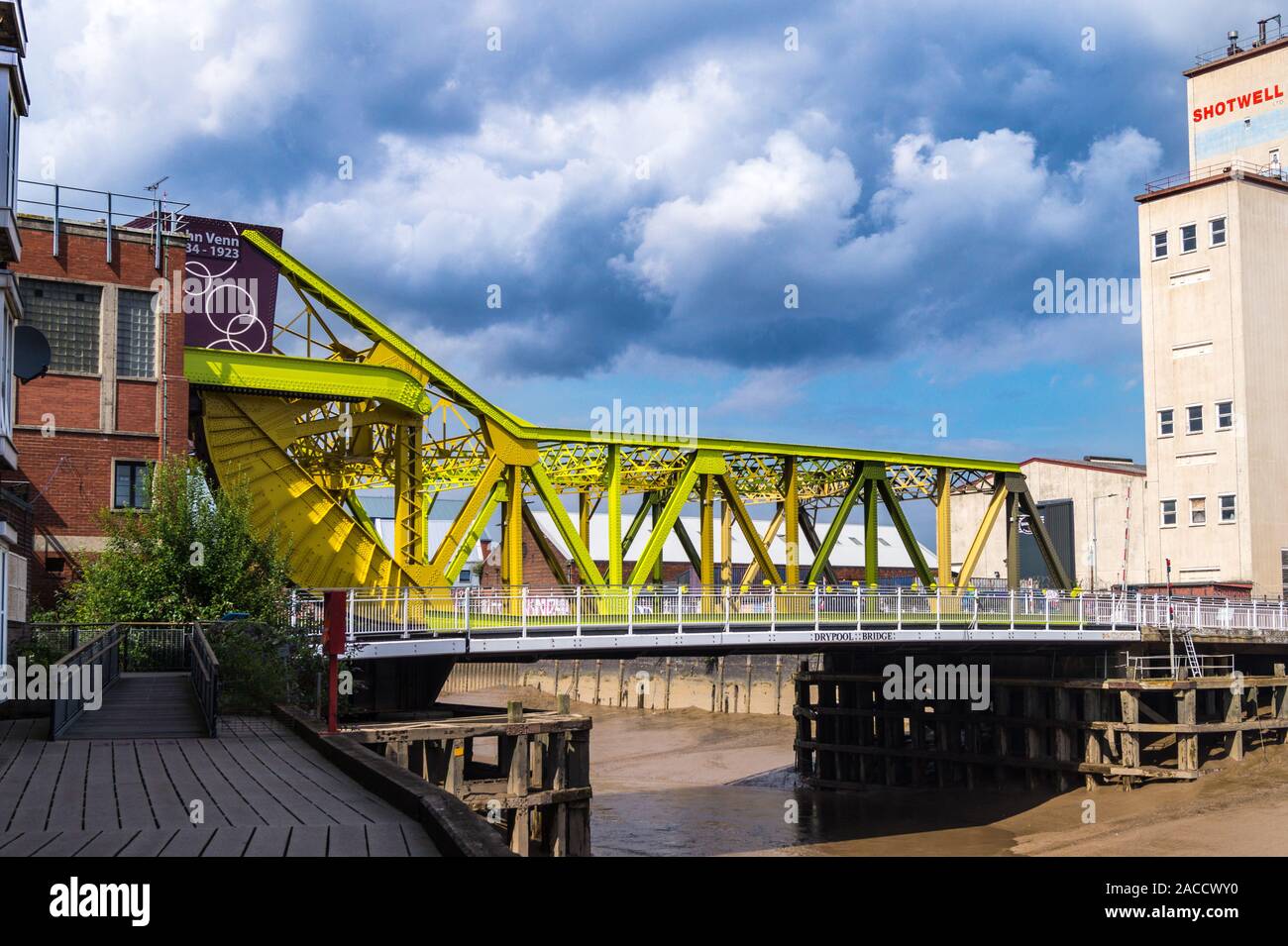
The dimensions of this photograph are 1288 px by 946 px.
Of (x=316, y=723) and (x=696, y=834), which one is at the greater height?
(x=316, y=723)

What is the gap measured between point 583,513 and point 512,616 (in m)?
13.8

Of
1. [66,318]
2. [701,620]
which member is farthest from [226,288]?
[701,620]

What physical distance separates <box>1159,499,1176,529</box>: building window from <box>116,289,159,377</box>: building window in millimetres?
43681

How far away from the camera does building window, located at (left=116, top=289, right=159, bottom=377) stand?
33.9 metres

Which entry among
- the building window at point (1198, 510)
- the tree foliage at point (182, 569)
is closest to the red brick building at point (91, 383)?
the tree foliage at point (182, 569)

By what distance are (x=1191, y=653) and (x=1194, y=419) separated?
20.6 m

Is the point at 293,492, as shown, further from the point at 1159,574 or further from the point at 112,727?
the point at 1159,574

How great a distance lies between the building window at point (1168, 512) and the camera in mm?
58969

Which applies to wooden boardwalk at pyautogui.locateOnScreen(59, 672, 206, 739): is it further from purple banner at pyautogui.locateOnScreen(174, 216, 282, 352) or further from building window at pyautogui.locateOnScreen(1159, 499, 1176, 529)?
building window at pyautogui.locateOnScreen(1159, 499, 1176, 529)

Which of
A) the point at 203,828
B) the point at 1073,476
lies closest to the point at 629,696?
the point at 1073,476

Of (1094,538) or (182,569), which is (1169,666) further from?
(182,569)

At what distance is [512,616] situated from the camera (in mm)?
30469

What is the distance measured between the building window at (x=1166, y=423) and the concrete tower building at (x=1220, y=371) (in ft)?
0.18

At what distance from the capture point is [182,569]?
91.2 ft
